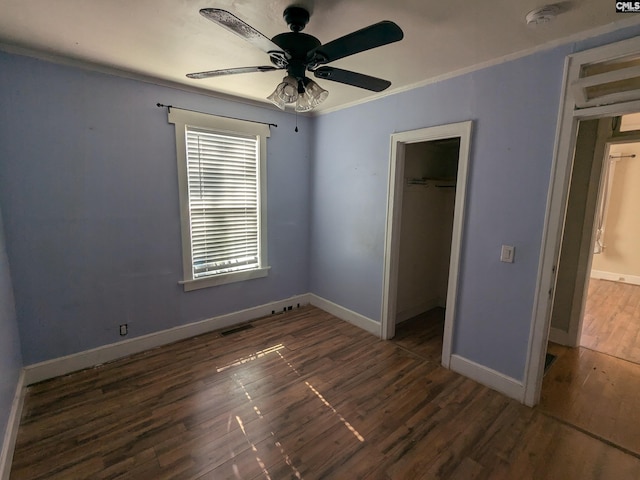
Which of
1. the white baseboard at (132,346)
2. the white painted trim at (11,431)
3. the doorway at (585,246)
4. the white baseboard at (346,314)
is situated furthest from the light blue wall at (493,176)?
the white painted trim at (11,431)

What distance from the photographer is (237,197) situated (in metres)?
3.32

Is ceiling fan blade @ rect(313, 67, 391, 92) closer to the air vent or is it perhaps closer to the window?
the window

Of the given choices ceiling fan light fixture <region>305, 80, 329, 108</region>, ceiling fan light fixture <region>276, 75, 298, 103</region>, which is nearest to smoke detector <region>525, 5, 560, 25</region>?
ceiling fan light fixture <region>305, 80, 329, 108</region>

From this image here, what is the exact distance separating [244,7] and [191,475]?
264cm

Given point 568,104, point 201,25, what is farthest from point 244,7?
point 568,104

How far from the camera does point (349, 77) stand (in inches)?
67.2

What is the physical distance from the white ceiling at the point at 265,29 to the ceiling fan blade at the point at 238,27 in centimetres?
30

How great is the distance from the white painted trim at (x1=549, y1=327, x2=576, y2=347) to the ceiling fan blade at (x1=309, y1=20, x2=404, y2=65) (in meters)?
3.48

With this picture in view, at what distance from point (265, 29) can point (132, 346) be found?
2.95 metres

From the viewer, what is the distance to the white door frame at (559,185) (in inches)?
67.4

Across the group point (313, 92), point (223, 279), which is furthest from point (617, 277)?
point (223, 279)

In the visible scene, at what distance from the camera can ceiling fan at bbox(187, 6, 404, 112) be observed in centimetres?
122

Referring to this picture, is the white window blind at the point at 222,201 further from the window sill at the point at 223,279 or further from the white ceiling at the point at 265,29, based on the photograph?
the white ceiling at the point at 265,29

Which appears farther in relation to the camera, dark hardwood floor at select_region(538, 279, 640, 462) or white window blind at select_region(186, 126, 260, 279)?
white window blind at select_region(186, 126, 260, 279)
